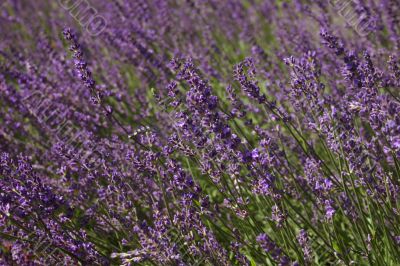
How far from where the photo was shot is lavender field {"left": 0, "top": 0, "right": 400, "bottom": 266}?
2.83 metres

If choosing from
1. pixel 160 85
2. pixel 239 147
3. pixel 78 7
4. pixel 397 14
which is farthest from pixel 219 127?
pixel 78 7

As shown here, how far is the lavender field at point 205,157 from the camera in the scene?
283cm

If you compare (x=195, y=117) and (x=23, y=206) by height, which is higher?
(x=195, y=117)

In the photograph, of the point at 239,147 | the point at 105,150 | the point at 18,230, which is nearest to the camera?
the point at 239,147

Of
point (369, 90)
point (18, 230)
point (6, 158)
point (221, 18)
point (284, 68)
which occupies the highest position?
point (221, 18)

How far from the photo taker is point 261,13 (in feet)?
27.1

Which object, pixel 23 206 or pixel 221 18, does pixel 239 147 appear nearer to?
pixel 23 206

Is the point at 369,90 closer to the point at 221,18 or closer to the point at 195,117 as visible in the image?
the point at 195,117

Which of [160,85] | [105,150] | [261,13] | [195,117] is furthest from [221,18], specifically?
[195,117]

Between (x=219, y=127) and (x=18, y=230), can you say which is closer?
(x=219, y=127)

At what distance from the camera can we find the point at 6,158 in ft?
10.4

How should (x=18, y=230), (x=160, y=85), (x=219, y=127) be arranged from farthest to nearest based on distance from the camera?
(x=160, y=85) < (x=18, y=230) < (x=219, y=127)

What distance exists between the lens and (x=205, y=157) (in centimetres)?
292

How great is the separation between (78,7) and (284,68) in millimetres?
3008
